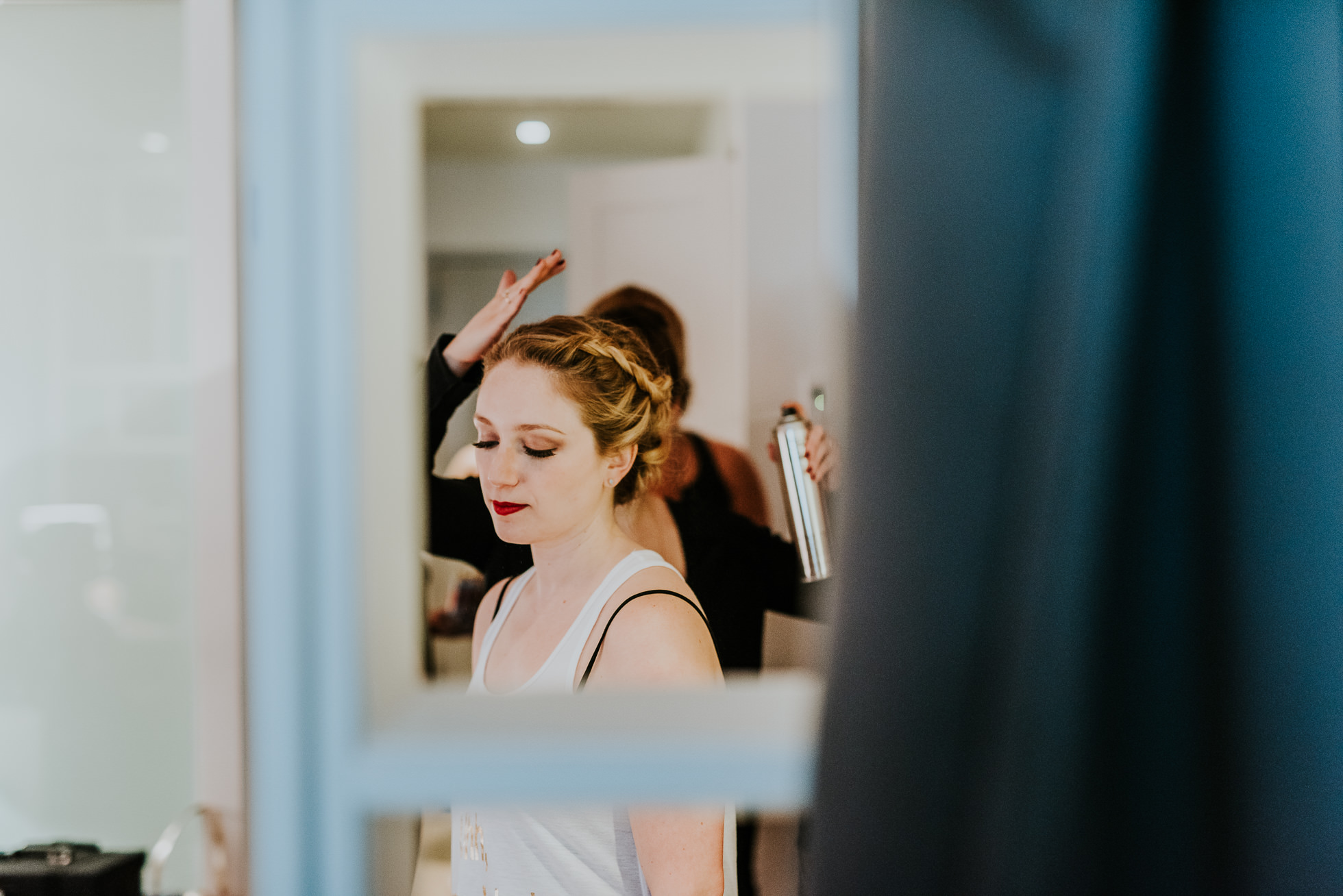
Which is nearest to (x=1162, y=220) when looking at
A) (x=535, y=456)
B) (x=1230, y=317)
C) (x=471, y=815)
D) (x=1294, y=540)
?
(x=1230, y=317)

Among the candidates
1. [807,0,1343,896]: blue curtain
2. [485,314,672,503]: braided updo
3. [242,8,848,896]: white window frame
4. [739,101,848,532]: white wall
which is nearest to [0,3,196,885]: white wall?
[242,8,848,896]: white window frame

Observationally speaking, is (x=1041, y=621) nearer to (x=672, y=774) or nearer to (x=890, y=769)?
(x=890, y=769)

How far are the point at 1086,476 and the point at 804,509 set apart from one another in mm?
381

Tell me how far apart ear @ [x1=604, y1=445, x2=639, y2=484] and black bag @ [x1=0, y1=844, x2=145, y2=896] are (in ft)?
2.14

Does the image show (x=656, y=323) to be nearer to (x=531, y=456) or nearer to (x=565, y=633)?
(x=531, y=456)

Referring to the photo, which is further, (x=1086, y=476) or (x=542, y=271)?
(x=542, y=271)

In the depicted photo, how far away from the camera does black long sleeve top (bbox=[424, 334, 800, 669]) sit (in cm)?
93

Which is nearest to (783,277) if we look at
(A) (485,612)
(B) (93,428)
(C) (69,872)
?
(A) (485,612)

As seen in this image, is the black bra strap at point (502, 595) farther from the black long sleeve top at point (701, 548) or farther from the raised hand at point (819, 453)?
the raised hand at point (819, 453)

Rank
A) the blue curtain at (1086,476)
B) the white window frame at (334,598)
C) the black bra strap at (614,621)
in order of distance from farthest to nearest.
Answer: the black bra strap at (614,621)
the white window frame at (334,598)
the blue curtain at (1086,476)

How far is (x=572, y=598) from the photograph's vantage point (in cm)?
93

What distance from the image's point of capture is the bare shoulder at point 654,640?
2.98 ft

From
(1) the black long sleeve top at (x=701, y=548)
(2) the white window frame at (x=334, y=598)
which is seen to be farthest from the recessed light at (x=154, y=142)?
(1) the black long sleeve top at (x=701, y=548)

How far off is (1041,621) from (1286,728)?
218 mm
